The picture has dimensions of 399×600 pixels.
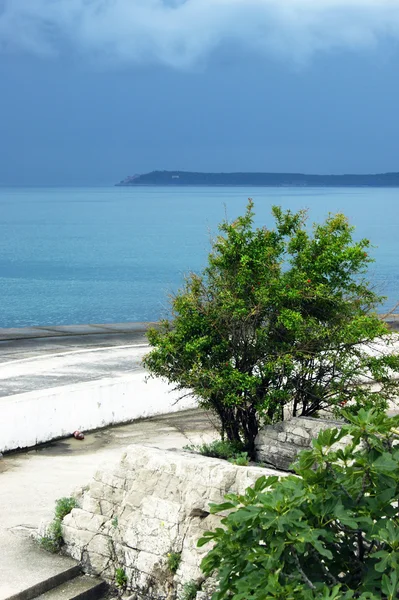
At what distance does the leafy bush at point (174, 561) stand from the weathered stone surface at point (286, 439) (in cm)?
184

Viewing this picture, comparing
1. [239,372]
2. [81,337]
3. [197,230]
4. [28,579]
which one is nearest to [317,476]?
[28,579]

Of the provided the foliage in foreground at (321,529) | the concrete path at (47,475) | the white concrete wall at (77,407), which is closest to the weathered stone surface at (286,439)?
the concrete path at (47,475)

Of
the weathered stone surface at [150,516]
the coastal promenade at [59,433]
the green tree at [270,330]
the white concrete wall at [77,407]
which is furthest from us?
the white concrete wall at [77,407]

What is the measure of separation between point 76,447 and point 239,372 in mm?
4244

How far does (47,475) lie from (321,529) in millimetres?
7278

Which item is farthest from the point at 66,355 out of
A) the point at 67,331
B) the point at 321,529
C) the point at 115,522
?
the point at 321,529

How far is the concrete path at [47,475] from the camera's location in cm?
1006

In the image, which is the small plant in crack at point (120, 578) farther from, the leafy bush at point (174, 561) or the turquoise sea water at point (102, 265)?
the turquoise sea water at point (102, 265)

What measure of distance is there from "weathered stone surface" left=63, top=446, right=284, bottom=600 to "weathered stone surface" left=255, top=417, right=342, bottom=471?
3.70 feet

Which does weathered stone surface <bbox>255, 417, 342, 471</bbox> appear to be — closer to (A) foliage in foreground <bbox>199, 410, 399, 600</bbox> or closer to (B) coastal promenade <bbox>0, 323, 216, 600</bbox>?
(B) coastal promenade <bbox>0, 323, 216, 600</bbox>

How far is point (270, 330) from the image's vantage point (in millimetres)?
11797

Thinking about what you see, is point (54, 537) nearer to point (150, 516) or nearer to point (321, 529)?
point (150, 516)

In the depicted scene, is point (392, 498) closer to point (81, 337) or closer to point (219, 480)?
point (219, 480)

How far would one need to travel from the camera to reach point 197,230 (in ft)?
492
